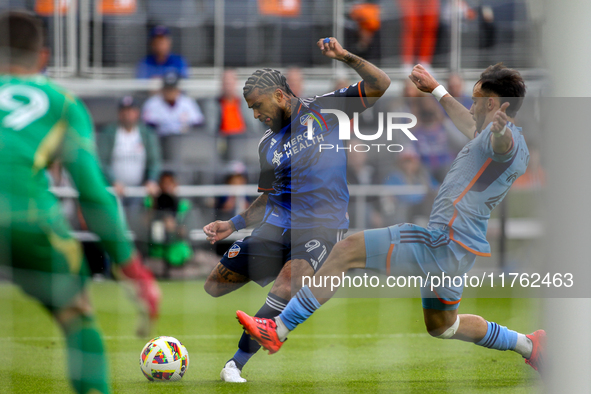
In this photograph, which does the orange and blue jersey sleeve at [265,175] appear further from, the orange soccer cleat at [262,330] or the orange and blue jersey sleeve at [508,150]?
the orange and blue jersey sleeve at [508,150]

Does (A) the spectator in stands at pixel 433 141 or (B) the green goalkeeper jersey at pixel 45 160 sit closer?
(B) the green goalkeeper jersey at pixel 45 160

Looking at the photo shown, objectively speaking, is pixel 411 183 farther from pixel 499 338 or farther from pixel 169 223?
pixel 499 338

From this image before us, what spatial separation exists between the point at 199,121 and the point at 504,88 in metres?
4.33

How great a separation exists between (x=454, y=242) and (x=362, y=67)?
3.60ft

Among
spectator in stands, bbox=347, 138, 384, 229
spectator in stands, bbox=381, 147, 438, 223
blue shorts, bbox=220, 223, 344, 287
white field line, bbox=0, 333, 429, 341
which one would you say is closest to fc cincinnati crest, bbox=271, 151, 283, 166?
blue shorts, bbox=220, 223, 344, 287

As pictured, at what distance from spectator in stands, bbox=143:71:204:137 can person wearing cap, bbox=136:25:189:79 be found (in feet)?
1.18

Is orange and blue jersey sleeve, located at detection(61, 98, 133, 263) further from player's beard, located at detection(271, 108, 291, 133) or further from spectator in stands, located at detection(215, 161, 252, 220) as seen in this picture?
spectator in stands, located at detection(215, 161, 252, 220)

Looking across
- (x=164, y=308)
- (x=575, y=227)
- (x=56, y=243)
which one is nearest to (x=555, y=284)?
(x=575, y=227)

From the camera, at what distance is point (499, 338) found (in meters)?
3.50

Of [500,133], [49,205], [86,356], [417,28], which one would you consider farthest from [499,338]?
[417,28]

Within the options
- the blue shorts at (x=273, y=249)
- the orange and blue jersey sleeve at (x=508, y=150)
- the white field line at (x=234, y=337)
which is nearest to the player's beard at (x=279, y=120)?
the blue shorts at (x=273, y=249)

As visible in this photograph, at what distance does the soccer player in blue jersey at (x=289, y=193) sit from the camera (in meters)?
3.74

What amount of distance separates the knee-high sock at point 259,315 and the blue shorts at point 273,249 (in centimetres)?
23

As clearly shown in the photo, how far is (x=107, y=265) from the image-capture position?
6934 millimetres
